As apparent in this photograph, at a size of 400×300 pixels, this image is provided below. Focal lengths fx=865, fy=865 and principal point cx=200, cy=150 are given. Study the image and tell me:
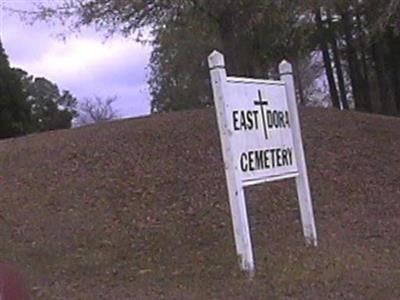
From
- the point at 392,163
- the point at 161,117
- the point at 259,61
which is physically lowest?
the point at 392,163

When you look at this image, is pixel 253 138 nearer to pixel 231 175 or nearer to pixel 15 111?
pixel 231 175

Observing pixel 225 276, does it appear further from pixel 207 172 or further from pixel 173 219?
pixel 207 172

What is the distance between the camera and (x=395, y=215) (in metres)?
10.7

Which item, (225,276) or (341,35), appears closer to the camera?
(225,276)

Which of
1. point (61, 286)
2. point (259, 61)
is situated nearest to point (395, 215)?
point (61, 286)

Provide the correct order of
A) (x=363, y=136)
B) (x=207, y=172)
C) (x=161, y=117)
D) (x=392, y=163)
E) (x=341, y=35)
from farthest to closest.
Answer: (x=341, y=35)
(x=161, y=117)
(x=363, y=136)
(x=392, y=163)
(x=207, y=172)

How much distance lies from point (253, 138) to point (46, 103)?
105 feet

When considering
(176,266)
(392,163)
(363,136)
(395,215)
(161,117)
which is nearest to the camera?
(176,266)

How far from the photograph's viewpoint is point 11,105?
29.2 metres

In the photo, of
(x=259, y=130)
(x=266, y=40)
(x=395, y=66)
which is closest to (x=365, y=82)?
(x=395, y=66)

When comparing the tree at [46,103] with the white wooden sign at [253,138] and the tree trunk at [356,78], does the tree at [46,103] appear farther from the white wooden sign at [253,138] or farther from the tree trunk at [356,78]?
the white wooden sign at [253,138]

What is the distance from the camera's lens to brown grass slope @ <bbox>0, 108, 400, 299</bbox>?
Result: 7602 mm

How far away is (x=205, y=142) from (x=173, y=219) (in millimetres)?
4384

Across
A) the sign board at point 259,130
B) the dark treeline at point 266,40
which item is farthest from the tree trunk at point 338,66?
the sign board at point 259,130
